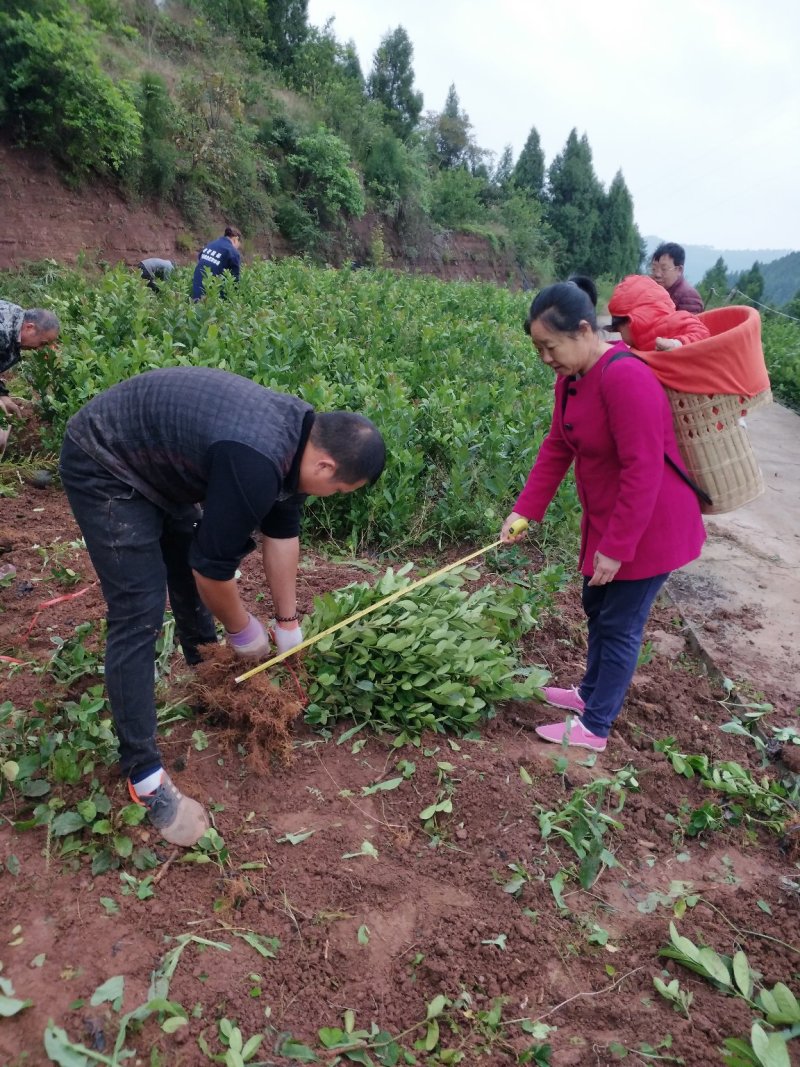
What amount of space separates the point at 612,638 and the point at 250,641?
1375mm

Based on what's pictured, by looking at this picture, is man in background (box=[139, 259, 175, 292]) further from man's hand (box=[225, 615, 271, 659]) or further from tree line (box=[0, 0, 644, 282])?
man's hand (box=[225, 615, 271, 659])

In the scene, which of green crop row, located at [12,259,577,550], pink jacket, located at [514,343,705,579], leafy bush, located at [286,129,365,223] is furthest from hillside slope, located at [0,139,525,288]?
pink jacket, located at [514,343,705,579]

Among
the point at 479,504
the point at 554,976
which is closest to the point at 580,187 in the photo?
the point at 479,504

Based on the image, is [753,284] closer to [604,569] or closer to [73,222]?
[73,222]

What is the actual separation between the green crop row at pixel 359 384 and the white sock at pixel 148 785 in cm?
240

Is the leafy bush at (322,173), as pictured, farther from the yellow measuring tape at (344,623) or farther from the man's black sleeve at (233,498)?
the man's black sleeve at (233,498)

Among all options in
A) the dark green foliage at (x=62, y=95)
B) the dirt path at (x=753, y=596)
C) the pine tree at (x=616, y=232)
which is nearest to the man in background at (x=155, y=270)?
the dark green foliage at (x=62, y=95)

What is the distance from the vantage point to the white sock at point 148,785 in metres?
2.16

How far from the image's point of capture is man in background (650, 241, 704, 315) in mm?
4867

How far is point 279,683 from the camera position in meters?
2.77

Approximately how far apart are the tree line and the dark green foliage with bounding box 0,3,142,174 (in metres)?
0.02

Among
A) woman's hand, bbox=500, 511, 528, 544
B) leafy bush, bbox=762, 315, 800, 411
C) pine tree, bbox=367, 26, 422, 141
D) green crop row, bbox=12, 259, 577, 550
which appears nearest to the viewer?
woman's hand, bbox=500, 511, 528, 544

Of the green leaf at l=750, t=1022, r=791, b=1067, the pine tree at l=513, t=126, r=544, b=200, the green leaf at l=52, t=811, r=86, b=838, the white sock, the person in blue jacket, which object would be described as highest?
the pine tree at l=513, t=126, r=544, b=200

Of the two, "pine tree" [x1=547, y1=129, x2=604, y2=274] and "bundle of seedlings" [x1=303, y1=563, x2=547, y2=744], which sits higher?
"pine tree" [x1=547, y1=129, x2=604, y2=274]
